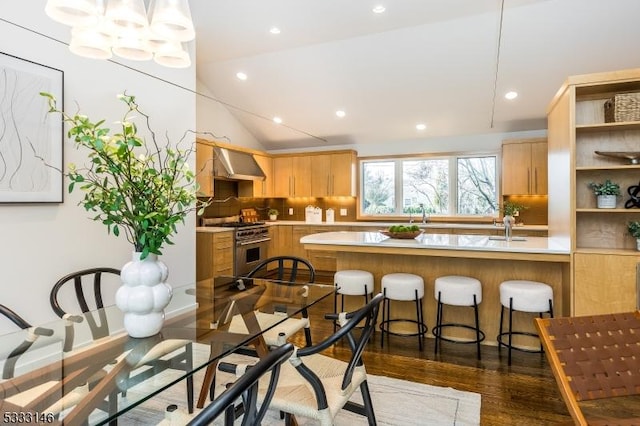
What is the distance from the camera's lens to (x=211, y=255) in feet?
16.9

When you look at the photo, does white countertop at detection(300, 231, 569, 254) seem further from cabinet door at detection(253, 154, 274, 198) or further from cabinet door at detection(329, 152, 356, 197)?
cabinet door at detection(253, 154, 274, 198)

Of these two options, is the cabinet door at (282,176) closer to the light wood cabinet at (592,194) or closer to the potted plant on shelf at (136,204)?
the light wood cabinet at (592,194)

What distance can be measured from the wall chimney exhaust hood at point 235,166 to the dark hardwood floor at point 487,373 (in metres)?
3.09

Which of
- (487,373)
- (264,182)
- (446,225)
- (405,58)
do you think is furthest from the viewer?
(264,182)

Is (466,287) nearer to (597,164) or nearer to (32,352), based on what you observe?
(597,164)

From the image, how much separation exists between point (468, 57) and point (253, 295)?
12.9 feet

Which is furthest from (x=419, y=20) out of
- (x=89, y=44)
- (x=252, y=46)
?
(x=89, y=44)

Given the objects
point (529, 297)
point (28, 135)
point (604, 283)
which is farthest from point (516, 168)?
point (28, 135)

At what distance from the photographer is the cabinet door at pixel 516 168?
5.56 meters

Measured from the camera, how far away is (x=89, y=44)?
1829 millimetres

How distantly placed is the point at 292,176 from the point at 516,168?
12.4 ft

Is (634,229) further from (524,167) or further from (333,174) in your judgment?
(333,174)

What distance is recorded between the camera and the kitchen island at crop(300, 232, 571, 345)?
9.96 feet

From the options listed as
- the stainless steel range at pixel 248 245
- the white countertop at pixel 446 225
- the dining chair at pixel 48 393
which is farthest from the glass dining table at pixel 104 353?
the white countertop at pixel 446 225
